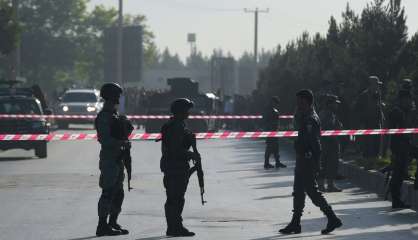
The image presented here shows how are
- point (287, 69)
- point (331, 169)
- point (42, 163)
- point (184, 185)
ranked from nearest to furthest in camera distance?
point (184, 185) → point (331, 169) → point (42, 163) → point (287, 69)

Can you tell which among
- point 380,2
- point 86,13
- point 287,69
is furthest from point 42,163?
point 86,13

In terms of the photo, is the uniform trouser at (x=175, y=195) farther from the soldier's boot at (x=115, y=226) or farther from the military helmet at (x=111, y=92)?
the military helmet at (x=111, y=92)

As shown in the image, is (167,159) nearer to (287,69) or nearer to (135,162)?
(135,162)

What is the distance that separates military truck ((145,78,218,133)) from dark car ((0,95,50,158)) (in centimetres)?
1174

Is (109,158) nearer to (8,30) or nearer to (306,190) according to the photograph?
(306,190)

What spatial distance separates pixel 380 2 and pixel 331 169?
12.7 m

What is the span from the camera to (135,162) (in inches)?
1128

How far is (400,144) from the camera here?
16.7 metres

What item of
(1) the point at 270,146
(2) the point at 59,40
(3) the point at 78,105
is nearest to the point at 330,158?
(1) the point at 270,146

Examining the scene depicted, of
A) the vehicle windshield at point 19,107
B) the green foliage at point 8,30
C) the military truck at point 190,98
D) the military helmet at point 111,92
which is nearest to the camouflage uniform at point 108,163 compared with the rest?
the military helmet at point 111,92

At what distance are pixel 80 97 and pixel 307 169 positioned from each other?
40.6m

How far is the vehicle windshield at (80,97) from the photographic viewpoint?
53.6m

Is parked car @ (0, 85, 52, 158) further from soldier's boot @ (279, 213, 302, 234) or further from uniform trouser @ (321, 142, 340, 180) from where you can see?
soldier's boot @ (279, 213, 302, 234)

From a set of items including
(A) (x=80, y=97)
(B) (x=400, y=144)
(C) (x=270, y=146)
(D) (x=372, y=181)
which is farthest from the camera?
(A) (x=80, y=97)
